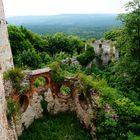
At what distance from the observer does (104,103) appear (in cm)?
1989

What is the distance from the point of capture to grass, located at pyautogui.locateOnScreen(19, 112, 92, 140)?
2106cm

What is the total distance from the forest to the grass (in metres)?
1.75

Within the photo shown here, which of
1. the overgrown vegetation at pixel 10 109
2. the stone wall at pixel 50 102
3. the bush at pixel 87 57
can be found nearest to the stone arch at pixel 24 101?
the stone wall at pixel 50 102

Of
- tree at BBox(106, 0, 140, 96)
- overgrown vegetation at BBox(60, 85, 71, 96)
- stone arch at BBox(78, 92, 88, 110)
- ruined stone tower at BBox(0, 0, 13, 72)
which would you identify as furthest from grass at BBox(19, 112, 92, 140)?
tree at BBox(106, 0, 140, 96)

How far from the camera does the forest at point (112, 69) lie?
19.6 m

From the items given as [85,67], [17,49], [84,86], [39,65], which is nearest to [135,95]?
[84,86]

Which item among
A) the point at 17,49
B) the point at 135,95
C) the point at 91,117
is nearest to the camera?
the point at 91,117

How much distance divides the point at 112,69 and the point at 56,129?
52.1ft

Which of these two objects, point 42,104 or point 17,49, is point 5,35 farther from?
point 17,49

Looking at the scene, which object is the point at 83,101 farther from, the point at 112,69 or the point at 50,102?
the point at 112,69

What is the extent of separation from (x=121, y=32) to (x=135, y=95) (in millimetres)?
5847

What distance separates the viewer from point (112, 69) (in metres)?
36.2

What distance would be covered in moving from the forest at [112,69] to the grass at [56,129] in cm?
175

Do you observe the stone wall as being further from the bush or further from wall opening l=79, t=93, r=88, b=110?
the bush
